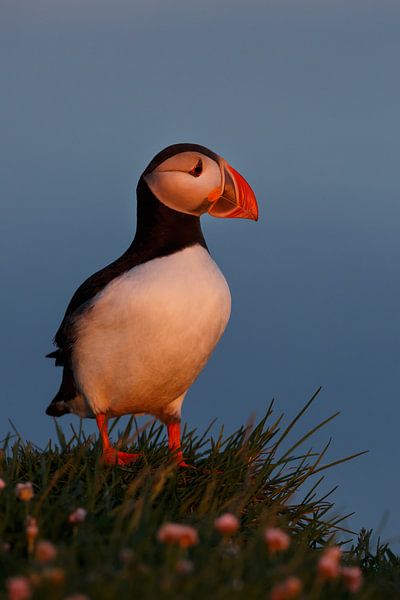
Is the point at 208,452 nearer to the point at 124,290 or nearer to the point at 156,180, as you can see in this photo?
the point at 124,290

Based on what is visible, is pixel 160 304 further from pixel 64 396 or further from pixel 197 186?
pixel 64 396

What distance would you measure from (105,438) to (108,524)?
2.59m

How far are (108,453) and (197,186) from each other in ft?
7.15

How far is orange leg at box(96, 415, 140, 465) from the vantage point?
6.36 metres

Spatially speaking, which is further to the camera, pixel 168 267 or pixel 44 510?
pixel 168 267

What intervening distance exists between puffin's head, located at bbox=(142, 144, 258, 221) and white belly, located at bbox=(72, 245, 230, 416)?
1.22 feet

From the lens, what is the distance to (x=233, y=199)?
23.3 feet

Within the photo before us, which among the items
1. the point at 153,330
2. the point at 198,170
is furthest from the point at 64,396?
the point at 198,170

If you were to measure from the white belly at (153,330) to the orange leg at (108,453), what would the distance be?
118 millimetres

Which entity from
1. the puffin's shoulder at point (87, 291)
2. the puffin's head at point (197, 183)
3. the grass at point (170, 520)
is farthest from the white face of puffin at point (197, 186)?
the grass at point (170, 520)

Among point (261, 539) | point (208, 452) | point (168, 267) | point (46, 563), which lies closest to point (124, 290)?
point (168, 267)

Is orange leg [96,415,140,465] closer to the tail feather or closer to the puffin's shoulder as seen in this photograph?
the tail feather

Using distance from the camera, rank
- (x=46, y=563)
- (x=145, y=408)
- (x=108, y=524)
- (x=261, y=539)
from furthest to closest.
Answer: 1. (x=145, y=408)
2. (x=108, y=524)
3. (x=261, y=539)
4. (x=46, y=563)

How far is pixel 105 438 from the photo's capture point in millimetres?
7004
